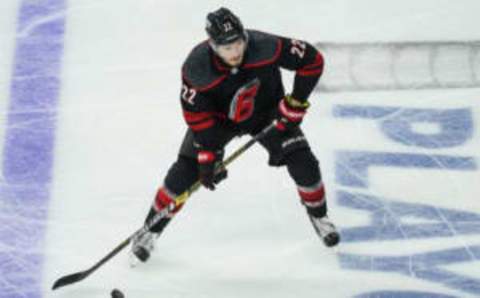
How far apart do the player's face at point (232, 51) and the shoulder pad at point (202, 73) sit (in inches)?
3.6

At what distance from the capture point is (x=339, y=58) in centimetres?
512

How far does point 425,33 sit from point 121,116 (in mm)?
1714

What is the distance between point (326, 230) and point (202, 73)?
102 centimetres

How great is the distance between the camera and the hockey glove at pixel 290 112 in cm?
390

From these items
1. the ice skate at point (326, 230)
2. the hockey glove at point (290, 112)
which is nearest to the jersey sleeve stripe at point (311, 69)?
the hockey glove at point (290, 112)

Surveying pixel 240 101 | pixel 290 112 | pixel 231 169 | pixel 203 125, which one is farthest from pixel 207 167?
pixel 231 169

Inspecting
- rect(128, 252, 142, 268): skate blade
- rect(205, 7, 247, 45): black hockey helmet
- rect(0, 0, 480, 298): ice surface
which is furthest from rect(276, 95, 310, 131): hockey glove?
rect(128, 252, 142, 268): skate blade

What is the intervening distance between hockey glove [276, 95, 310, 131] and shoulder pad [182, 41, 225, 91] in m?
0.32

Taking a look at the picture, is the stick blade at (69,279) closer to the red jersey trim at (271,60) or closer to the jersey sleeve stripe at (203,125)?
the jersey sleeve stripe at (203,125)

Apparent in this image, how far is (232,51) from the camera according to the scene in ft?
11.8

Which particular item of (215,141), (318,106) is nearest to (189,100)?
(215,141)

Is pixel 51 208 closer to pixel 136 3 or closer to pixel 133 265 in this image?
pixel 133 265

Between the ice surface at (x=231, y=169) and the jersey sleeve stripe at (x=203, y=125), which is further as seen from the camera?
the ice surface at (x=231, y=169)

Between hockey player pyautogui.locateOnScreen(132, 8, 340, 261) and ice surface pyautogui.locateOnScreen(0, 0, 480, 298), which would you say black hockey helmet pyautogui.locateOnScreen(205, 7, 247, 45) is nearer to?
hockey player pyautogui.locateOnScreen(132, 8, 340, 261)
